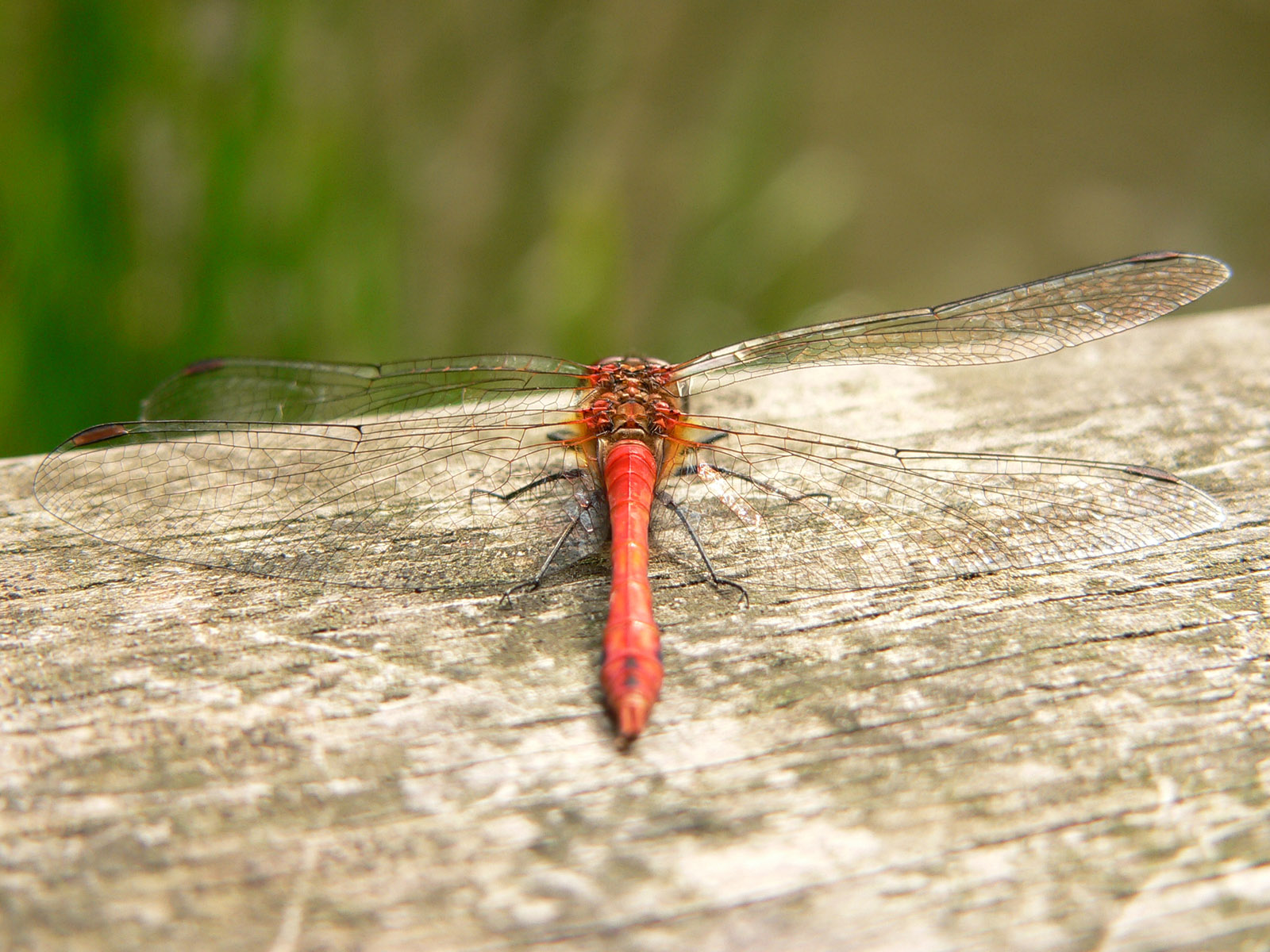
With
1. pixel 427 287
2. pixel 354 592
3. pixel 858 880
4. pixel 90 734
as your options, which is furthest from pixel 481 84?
pixel 858 880

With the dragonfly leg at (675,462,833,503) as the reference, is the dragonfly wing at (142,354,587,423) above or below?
above

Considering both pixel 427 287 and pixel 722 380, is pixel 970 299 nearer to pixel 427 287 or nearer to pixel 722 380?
pixel 722 380

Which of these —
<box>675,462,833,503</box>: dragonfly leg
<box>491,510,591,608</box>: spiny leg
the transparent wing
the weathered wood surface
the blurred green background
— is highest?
the blurred green background

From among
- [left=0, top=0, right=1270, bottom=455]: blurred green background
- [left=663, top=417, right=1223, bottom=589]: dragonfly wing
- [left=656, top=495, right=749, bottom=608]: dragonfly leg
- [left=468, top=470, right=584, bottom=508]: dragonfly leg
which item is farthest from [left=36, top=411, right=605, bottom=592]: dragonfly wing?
[left=0, top=0, right=1270, bottom=455]: blurred green background

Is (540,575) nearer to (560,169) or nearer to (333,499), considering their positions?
(333,499)

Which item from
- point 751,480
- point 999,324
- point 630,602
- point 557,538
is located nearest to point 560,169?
point 999,324

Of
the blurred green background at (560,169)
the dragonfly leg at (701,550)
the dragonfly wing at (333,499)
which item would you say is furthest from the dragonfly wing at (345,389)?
the blurred green background at (560,169)

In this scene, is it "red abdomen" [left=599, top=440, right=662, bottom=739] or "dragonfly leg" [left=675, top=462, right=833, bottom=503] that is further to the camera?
"dragonfly leg" [left=675, top=462, right=833, bottom=503]

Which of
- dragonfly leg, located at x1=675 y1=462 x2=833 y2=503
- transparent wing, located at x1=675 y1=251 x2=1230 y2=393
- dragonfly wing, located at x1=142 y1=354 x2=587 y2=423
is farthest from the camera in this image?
dragonfly wing, located at x1=142 y1=354 x2=587 y2=423

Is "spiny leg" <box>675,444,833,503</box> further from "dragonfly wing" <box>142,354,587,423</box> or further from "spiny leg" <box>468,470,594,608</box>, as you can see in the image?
"dragonfly wing" <box>142,354,587,423</box>
